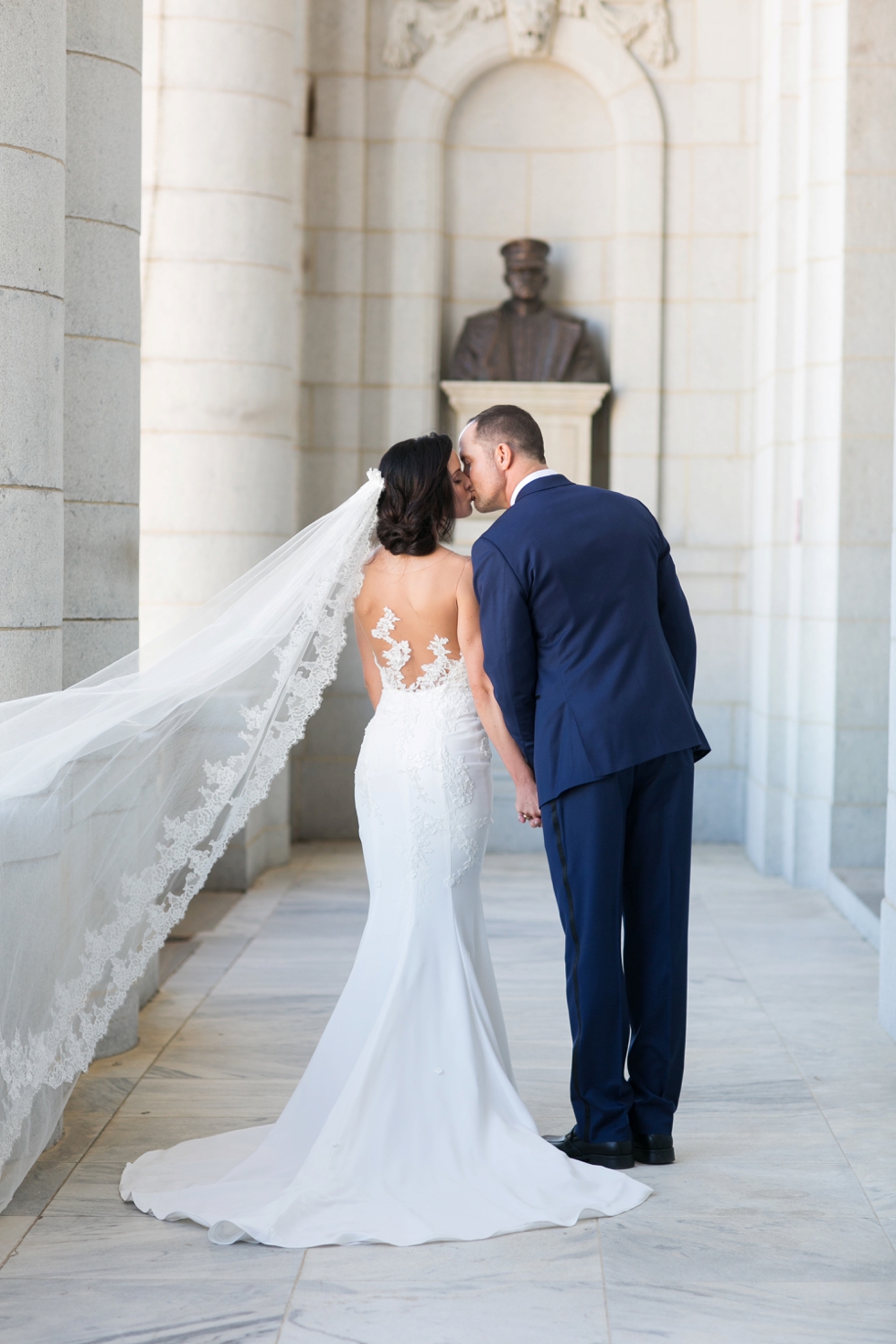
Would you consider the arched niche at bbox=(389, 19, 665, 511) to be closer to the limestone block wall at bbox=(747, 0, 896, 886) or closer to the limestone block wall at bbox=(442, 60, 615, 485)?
the limestone block wall at bbox=(442, 60, 615, 485)

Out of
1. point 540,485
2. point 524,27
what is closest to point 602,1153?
point 540,485

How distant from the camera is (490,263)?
28.3 feet

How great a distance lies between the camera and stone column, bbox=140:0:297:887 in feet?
23.0

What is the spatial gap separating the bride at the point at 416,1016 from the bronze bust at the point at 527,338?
488cm

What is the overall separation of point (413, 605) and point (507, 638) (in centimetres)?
26

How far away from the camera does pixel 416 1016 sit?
347 cm

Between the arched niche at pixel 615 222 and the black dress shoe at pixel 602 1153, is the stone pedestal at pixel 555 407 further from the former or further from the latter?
the black dress shoe at pixel 602 1153

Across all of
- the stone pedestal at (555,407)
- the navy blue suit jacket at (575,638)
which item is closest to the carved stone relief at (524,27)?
the stone pedestal at (555,407)

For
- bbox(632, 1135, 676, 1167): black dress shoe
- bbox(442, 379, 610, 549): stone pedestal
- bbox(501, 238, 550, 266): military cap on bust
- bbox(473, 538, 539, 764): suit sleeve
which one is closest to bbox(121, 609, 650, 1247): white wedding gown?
bbox(473, 538, 539, 764): suit sleeve

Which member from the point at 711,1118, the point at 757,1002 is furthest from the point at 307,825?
the point at 711,1118

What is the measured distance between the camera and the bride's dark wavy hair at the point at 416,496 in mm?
3512

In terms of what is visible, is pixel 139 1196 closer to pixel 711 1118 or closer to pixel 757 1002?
pixel 711 1118

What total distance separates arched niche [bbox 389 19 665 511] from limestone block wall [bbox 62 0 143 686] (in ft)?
12.9

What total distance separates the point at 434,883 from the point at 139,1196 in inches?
40.6
